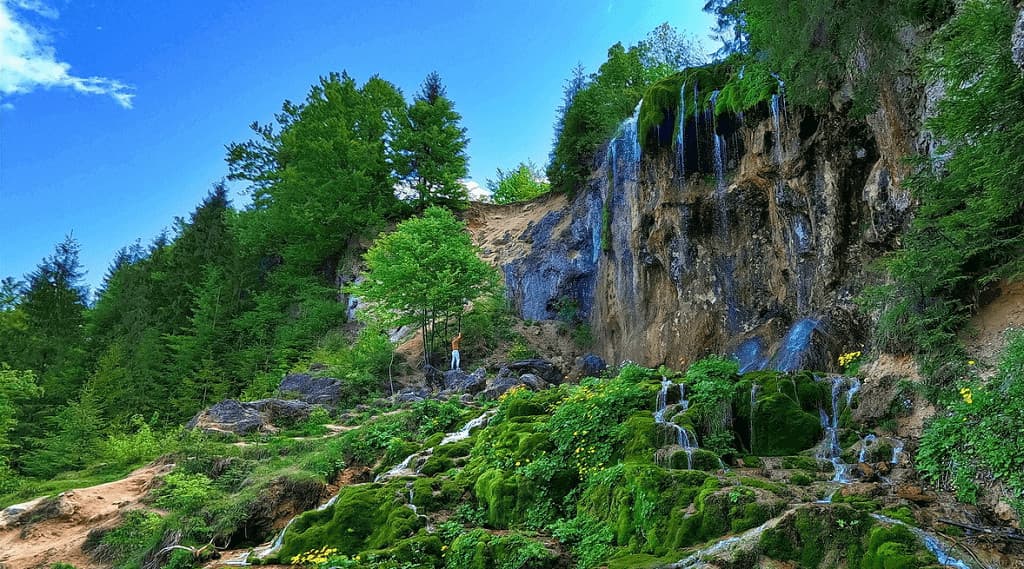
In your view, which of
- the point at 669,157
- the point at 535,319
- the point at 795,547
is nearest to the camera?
the point at 795,547

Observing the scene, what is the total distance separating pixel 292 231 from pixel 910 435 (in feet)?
93.1

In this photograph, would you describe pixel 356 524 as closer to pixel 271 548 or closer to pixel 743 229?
pixel 271 548

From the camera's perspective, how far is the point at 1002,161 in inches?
241

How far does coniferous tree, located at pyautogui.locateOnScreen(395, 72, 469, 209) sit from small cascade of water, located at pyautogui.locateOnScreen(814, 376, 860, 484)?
2221cm

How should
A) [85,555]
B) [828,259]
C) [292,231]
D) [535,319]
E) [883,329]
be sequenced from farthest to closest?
[292,231], [535,319], [828,259], [85,555], [883,329]

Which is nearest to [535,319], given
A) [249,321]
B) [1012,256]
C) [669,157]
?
[669,157]

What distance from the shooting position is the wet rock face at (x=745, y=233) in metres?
12.7

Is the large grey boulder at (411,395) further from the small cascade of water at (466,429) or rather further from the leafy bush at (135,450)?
the leafy bush at (135,450)

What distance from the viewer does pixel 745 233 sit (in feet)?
53.0

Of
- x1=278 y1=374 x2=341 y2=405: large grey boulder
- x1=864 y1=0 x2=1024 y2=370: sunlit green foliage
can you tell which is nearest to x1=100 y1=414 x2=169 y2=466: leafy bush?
x1=278 y1=374 x2=341 y2=405: large grey boulder

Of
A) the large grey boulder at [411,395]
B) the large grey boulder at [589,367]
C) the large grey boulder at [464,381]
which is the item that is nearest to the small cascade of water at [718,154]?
the large grey boulder at [589,367]

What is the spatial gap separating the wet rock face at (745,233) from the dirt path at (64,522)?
13685 mm

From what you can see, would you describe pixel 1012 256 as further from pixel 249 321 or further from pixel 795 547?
pixel 249 321

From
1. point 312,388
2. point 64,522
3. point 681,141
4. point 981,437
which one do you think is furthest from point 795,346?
point 64,522
